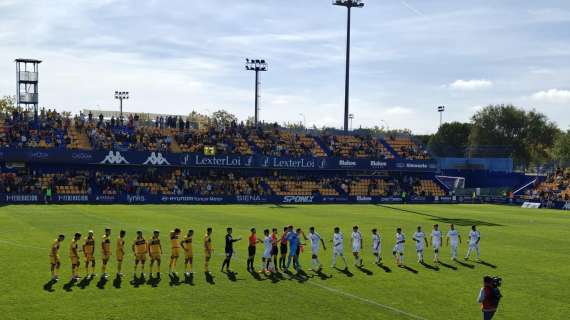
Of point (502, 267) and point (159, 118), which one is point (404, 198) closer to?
point (159, 118)

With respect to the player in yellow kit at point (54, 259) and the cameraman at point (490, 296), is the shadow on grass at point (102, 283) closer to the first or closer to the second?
the player in yellow kit at point (54, 259)

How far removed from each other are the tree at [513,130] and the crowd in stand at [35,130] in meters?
86.0

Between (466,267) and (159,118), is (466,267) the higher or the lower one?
the lower one

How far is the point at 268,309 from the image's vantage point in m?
17.7

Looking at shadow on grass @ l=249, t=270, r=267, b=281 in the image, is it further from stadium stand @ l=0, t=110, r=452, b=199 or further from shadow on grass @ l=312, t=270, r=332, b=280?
stadium stand @ l=0, t=110, r=452, b=199

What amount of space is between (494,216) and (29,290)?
1683 inches

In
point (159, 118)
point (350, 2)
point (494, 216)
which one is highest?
point (350, 2)

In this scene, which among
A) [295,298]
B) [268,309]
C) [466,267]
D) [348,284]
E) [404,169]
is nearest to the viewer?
[268,309]

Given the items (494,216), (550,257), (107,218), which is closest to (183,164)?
(107,218)

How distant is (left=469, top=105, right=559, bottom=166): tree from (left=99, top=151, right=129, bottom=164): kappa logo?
82808mm

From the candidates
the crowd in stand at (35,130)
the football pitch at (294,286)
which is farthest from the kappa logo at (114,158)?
the football pitch at (294,286)

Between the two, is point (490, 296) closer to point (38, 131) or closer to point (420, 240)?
point (420, 240)

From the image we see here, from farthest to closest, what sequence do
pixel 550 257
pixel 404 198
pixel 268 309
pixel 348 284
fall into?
pixel 404 198
pixel 550 257
pixel 348 284
pixel 268 309

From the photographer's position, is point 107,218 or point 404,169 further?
point 404,169
